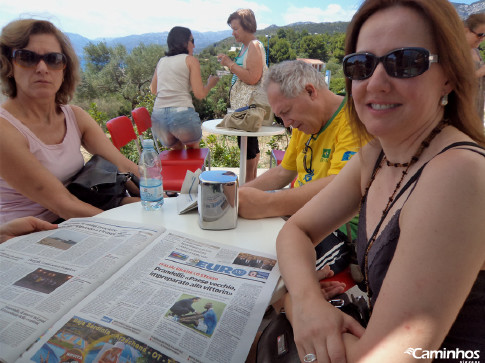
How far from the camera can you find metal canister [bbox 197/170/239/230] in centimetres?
115

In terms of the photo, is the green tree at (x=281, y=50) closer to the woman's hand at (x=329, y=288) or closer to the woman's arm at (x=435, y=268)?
the woman's hand at (x=329, y=288)

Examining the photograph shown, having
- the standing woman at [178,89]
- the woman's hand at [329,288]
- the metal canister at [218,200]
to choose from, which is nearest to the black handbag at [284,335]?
the woman's hand at [329,288]

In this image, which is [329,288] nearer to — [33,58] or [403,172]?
[403,172]

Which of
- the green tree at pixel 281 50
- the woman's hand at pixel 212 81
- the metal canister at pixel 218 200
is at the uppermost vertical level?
the green tree at pixel 281 50

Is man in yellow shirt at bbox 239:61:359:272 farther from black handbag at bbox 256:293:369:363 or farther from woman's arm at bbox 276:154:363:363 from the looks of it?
black handbag at bbox 256:293:369:363

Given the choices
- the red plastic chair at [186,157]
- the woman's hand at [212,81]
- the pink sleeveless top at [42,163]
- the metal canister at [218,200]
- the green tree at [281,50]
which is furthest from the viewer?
the green tree at [281,50]

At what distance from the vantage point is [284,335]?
3.11 feet

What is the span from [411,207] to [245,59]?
2988mm

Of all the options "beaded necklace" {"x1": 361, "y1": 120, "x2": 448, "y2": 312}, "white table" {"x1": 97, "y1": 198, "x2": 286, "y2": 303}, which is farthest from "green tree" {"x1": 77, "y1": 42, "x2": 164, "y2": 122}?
"beaded necklace" {"x1": 361, "y1": 120, "x2": 448, "y2": 312}

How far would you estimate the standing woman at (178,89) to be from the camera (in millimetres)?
3365

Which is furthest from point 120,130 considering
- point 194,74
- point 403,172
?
point 403,172

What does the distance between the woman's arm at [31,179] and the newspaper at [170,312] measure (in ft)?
2.20

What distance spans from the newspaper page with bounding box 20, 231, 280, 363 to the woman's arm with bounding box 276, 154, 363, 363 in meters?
0.07

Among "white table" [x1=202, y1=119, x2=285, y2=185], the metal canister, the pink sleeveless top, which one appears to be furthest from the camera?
A: "white table" [x1=202, y1=119, x2=285, y2=185]
